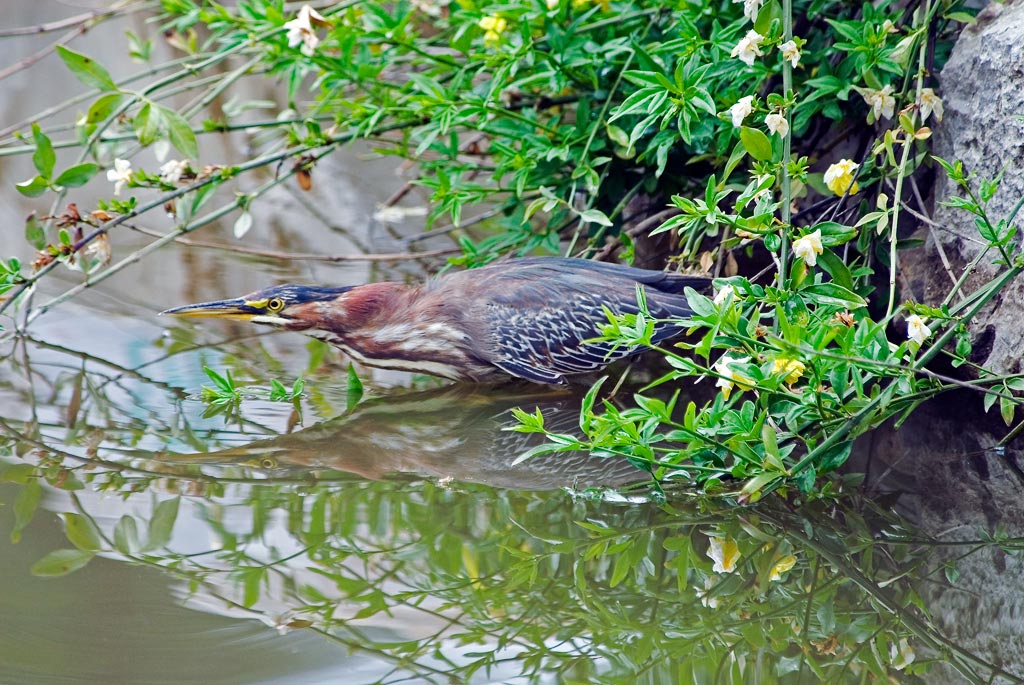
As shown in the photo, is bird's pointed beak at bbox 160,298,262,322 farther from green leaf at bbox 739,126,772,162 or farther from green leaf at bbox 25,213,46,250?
green leaf at bbox 739,126,772,162

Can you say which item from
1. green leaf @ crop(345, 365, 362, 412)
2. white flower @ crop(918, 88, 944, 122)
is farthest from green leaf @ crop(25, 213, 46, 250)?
white flower @ crop(918, 88, 944, 122)

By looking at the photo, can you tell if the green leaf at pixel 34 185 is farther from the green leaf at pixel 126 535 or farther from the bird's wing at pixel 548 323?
the bird's wing at pixel 548 323

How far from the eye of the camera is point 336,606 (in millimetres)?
2086

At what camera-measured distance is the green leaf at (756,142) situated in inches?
86.7

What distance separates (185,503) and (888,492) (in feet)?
5.65

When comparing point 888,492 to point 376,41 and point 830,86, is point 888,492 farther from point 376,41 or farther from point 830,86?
point 376,41

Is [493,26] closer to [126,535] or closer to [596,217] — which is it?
[596,217]

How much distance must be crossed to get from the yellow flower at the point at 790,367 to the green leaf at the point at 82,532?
1.51 m

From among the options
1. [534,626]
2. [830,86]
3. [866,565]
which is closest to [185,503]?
[534,626]

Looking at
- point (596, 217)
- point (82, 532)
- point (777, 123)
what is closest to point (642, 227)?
point (596, 217)

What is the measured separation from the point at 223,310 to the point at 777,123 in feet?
6.20

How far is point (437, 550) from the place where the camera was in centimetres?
232

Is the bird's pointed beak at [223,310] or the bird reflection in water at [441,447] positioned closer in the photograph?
the bird reflection in water at [441,447]

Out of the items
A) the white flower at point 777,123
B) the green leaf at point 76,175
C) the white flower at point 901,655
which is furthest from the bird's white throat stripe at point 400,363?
the white flower at point 901,655
